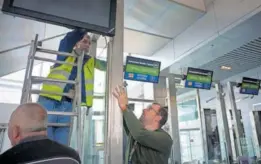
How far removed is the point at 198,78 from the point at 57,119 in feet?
14.3

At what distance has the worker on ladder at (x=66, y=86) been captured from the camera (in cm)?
185

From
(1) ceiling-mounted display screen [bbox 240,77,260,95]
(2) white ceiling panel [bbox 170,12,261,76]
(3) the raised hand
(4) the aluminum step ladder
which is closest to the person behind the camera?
(4) the aluminum step ladder

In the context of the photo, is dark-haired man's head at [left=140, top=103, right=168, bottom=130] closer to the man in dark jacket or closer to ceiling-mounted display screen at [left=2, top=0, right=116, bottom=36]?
ceiling-mounted display screen at [left=2, top=0, right=116, bottom=36]

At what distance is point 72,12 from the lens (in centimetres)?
198

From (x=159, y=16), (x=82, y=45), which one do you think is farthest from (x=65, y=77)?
(x=159, y=16)

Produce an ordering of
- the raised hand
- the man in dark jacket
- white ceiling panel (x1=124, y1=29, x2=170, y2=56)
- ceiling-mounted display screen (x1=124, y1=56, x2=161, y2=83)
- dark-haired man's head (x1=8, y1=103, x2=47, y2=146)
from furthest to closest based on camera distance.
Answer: white ceiling panel (x1=124, y1=29, x2=170, y2=56)
ceiling-mounted display screen (x1=124, y1=56, x2=161, y2=83)
the raised hand
dark-haired man's head (x1=8, y1=103, x2=47, y2=146)
the man in dark jacket

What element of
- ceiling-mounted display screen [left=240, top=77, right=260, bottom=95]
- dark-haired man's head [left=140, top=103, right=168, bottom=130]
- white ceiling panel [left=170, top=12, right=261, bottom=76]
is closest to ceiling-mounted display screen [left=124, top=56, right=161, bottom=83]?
white ceiling panel [left=170, top=12, right=261, bottom=76]

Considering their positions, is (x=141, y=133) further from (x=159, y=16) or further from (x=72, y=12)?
(x=159, y=16)

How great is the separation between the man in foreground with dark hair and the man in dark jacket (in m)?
0.78

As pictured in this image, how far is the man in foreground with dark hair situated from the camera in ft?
6.05

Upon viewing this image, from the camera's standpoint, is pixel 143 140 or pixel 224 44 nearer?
pixel 143 140

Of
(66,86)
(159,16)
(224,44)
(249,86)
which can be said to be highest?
(159,16)

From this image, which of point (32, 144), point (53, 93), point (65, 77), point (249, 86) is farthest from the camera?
point (249, 86)

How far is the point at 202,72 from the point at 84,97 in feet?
13.8
